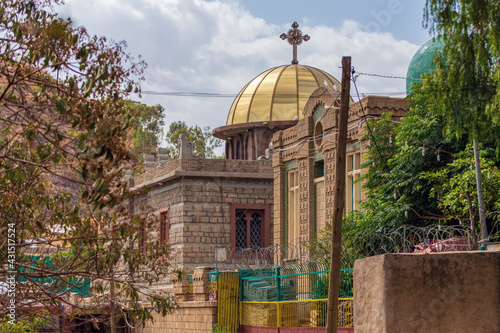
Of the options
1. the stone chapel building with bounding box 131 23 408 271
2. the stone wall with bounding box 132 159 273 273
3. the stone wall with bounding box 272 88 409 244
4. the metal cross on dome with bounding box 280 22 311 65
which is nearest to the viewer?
the stone wall with bounding box 272 88 409 244

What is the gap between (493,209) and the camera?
16406 mm

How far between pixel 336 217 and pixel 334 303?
1469 mm

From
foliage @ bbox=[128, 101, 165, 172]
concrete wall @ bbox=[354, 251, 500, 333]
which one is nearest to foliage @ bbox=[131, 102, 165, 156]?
foliage @ bbox=[128, 101, 165, 172]

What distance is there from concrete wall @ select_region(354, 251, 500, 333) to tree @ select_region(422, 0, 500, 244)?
475 cm

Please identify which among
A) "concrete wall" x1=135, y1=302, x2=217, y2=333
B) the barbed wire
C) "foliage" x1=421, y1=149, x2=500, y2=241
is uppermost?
"foliage" x1=421, y1=149, x2=500, y2=241

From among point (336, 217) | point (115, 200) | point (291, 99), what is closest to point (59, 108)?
point (115, 200)

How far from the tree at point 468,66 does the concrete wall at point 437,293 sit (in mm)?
4746

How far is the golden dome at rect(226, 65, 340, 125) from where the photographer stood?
1315 inches

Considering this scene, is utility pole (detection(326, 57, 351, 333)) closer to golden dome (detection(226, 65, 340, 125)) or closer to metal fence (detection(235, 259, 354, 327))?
metal fence (detection(235, 259, 354, 327))

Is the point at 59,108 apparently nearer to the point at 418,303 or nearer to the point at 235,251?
the point at 418,303

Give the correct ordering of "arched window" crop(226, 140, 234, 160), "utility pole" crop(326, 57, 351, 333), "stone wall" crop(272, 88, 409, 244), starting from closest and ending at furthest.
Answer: "utility pole" crop(326, 57, 351, 333), "stone wall" crop(272, 88, 409, 244), "arched window" crop(226, 140, 234, 160)

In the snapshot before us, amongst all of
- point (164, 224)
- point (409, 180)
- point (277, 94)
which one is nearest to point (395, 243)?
point (409, 180)

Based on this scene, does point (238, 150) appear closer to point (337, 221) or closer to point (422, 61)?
point (422, 61)

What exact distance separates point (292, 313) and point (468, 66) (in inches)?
380
